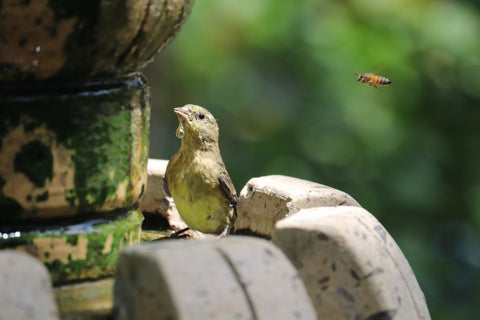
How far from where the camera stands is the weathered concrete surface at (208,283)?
1386mm

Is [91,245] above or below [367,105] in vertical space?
above

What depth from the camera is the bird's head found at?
3475mm

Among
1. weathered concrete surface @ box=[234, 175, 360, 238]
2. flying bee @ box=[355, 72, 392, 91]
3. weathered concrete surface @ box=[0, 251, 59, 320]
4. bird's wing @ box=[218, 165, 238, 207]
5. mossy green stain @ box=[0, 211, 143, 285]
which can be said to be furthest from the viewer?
flying bee @ box=[355, 72, 392, 91]

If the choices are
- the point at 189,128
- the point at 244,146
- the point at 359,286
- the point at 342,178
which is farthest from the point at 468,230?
the point at 359,286

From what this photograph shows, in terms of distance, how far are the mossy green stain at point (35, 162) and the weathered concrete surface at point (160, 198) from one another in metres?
1.38

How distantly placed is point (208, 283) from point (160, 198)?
71.3 inches

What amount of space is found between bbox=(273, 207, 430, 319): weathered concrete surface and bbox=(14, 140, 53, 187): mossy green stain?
20.8 inches

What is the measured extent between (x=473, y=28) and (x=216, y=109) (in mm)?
1737

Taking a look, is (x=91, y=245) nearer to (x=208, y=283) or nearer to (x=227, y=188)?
(x=208, y=283)

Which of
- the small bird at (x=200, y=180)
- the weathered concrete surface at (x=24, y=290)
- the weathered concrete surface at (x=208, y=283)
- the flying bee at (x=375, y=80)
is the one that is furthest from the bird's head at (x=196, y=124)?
the weathered concrete surface at (x=24, y=290)

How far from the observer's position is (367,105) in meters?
5.12

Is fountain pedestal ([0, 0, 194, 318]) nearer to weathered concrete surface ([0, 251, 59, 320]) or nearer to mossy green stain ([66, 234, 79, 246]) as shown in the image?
mossy green stain ([66, 234, 79, 246])

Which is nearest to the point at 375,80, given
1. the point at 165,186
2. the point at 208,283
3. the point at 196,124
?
the point at 196,124

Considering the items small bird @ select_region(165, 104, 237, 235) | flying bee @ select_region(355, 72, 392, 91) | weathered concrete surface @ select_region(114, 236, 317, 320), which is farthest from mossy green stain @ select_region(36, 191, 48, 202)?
flying bee @ select_region(355, 72, 392, 91)
